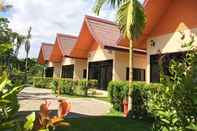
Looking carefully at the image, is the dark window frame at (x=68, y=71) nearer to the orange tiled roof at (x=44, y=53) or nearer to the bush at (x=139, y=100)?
the orange tiled roof at (x=44, y=53)

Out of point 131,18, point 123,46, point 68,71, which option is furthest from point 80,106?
point 68,71

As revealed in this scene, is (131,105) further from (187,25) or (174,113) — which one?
(174,113)

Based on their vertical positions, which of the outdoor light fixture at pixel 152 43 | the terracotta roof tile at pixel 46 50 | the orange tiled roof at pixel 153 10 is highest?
the terracotta roof tile at pixel 46 50

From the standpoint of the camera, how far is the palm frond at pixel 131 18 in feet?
41.4

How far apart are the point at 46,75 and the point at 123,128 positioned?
33.0 meters

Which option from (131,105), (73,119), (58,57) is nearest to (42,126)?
(73,119)

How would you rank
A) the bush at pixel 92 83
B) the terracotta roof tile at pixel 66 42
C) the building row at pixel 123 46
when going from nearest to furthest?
the building row at pixel 123 46
the bush at pixel 92 83
the terracotta roof tile at pixel 66 42

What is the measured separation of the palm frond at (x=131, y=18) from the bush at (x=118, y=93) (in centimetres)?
260

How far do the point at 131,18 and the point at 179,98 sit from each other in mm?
9591

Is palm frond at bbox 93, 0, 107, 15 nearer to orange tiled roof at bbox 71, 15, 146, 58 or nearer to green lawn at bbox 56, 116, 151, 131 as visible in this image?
green lawn at bbox 56, 116, 151, 131

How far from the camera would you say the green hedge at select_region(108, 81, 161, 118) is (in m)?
12.4

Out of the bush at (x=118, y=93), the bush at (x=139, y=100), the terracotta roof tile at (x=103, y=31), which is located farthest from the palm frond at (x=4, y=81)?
the terracotta roof tile at (x=103, y=31)

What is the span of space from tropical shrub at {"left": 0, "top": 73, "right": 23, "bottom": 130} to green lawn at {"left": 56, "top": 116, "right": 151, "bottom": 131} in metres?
7.90

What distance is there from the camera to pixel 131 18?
1256 cm
